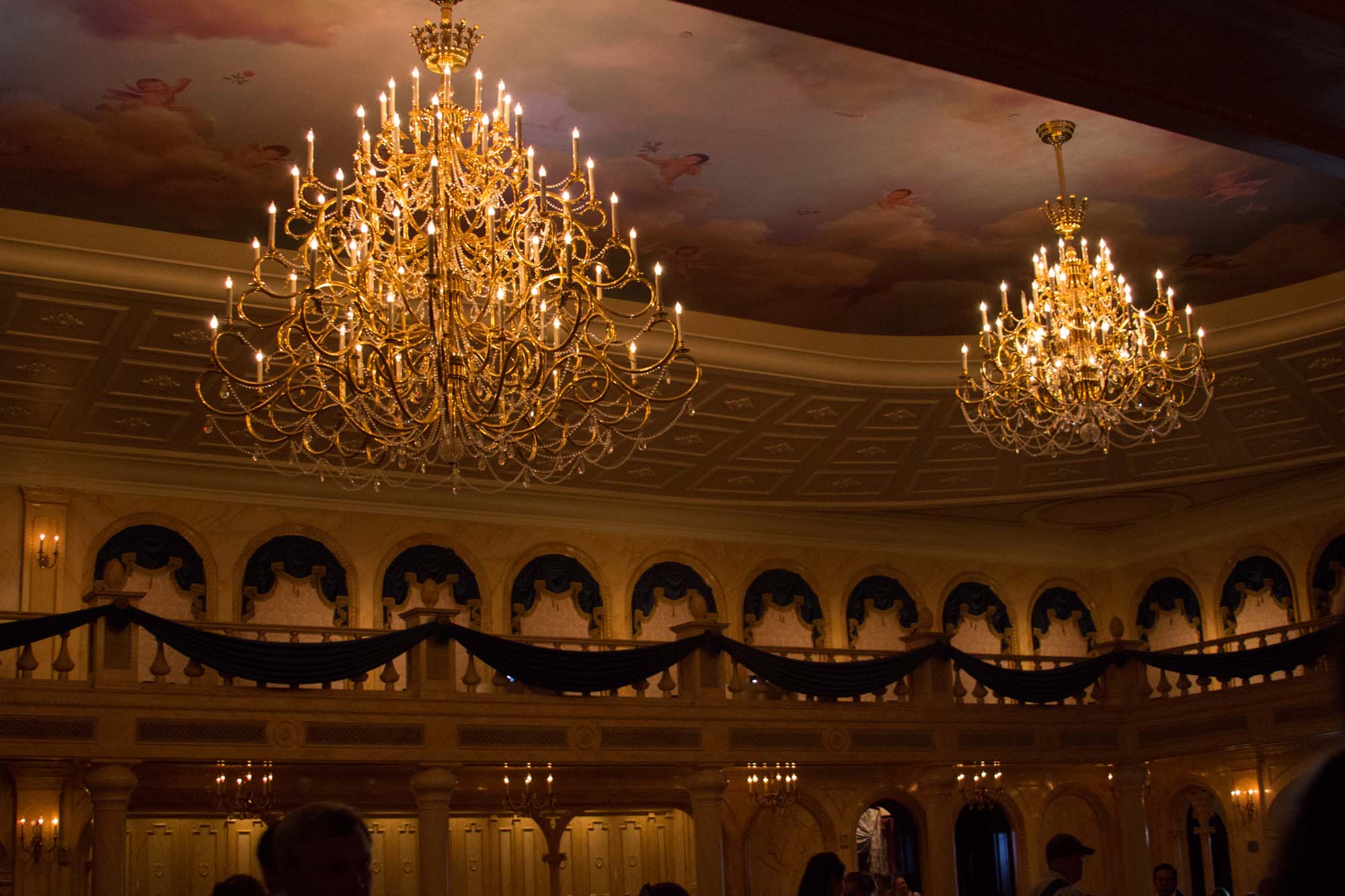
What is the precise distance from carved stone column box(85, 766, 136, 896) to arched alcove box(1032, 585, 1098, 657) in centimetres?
1274

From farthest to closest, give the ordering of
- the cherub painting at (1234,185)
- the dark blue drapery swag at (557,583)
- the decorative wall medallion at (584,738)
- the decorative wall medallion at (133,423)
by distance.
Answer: the dark blue drapery swag at (557,583), the decorative wall medallion at (133,423), the decorative wall medallion at (584,738), the cherub painting at (1234,185)

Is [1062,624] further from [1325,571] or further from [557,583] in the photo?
[557,583]

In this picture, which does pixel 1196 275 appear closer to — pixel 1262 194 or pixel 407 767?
pixel 1262 194

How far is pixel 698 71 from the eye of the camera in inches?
454

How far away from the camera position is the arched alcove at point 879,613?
20766mm

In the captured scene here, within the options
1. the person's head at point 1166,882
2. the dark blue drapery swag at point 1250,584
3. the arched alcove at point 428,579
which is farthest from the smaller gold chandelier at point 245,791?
the dark blue drapery swag at point 1250,584

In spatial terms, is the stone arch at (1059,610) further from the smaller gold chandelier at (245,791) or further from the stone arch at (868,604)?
the smaller gold chandelier at (245,791)

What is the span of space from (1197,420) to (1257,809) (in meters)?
5.13

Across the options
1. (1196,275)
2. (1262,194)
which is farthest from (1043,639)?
(1262,194)

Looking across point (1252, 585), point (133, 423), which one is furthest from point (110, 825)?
point (1252, 585)

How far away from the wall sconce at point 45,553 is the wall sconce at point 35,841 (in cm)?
249

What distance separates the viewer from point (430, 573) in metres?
18.3

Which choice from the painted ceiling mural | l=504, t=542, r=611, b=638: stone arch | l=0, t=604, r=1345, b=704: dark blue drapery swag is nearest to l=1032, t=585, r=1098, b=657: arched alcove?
l=0, t=604, r=1345, b=704: dark blue drapery swag

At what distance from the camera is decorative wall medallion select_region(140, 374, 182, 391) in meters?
15.0
